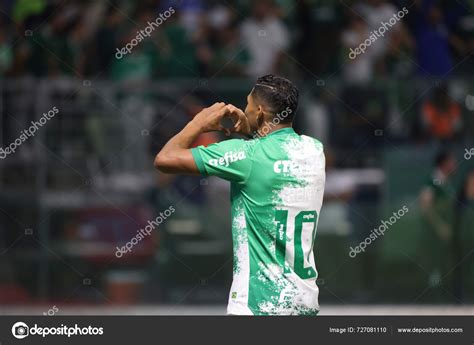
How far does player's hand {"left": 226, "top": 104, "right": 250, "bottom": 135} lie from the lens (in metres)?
5.98

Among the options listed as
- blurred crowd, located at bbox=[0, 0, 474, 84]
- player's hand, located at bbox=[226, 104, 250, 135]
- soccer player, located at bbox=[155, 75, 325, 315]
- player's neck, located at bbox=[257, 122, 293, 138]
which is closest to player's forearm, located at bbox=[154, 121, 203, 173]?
soccer player, located at bbox=[155, 75, 325, 315]

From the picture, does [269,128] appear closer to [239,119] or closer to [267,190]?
[239,119]

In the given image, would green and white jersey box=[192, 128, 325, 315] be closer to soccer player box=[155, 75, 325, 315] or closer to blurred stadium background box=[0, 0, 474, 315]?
soccer player box=[155, 75, 325, 315]

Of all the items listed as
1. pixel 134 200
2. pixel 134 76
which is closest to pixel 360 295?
pixel 134 200

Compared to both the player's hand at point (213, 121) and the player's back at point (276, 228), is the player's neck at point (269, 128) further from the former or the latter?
the player's hand at point (213, 121)

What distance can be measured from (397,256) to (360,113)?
141 centimetres

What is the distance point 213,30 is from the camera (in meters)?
12.1

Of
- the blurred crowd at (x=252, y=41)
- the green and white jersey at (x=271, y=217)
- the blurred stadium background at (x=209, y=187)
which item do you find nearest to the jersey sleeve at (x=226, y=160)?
the green and white jersey at (x=271, y=217)

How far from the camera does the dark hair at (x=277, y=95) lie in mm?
6027

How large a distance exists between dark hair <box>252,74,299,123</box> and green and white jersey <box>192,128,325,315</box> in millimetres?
147

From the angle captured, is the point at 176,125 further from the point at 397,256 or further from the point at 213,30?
the point at 397,256

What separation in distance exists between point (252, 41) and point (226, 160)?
6084 mm

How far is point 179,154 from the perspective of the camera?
5.99 meters

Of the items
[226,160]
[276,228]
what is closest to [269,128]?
[226,160]
